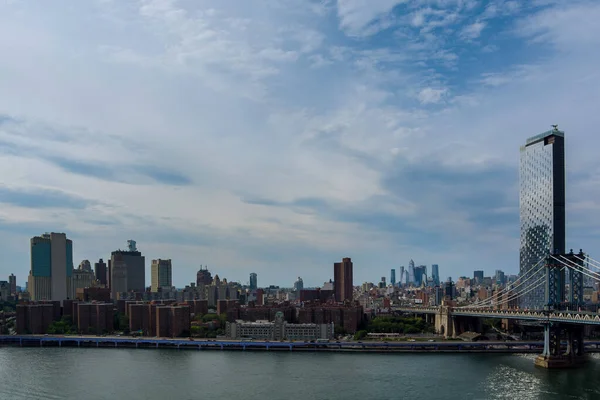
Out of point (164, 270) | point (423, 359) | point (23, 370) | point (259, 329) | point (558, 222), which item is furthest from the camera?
point (164, 270)

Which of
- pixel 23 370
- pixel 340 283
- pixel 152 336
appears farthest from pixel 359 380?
pixel 340 283

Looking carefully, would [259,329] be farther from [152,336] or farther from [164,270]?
[164,270]

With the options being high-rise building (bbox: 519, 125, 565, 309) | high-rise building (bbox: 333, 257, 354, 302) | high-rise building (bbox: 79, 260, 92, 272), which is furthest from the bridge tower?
high-rise building (bbox: 79, 260, 92, 272)

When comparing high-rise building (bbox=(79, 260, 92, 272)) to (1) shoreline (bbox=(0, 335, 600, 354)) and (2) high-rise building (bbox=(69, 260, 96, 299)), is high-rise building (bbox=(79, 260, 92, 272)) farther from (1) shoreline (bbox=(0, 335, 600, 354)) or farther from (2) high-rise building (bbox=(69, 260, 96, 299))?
(1) shoreline (bbox=(0, 335, 600, 354))

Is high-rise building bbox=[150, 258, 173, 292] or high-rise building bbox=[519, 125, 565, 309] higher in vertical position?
high-rise building bbox=[519, 125, 565, 309]

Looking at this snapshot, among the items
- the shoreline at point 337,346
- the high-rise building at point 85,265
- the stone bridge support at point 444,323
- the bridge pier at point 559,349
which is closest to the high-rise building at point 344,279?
the stone bridge support at point 444,323

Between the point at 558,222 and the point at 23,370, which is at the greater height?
the point at 558,222

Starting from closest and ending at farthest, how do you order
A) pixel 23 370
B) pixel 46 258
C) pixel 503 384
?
pixel 503 384
pixel 23 370
pixel 46 258
